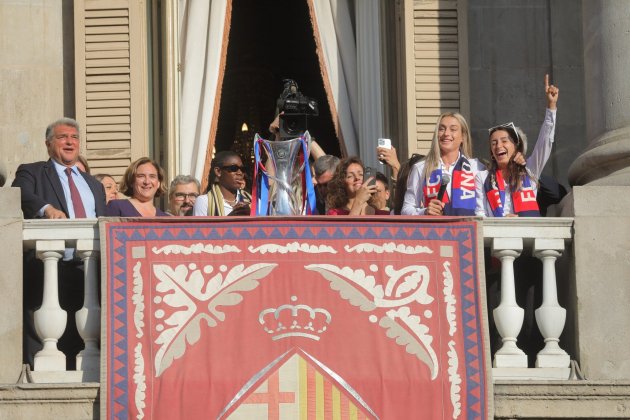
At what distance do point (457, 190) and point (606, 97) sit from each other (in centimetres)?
160

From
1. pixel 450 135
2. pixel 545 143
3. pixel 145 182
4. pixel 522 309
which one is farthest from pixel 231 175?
pixel 522 309

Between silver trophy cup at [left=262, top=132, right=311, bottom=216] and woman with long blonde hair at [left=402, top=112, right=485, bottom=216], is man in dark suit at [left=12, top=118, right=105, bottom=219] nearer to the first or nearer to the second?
silver trophy cup at [left=262, top=132, right=311, bottom=216]

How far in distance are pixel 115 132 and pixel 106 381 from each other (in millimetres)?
4864

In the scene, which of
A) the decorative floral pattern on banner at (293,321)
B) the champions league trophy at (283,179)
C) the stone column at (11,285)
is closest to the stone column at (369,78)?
the champions league trophy at (283,179)

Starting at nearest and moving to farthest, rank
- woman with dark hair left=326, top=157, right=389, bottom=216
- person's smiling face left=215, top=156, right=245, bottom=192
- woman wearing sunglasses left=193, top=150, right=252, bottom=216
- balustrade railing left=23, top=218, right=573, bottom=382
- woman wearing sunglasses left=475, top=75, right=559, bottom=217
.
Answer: balustrade railing left=23, top=218, right=573, bottom=382, woman wearing sunglasses left=475, top=75, right=559, bottom=217, woman with dark hair left=326, top=157, right=389, bottom=216, woman wearing sunglasses left=193, top=150, right=252, bottom=216, person's smiling face left=215, top=156, right=245, bottom=192

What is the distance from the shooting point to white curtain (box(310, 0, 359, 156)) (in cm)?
1875

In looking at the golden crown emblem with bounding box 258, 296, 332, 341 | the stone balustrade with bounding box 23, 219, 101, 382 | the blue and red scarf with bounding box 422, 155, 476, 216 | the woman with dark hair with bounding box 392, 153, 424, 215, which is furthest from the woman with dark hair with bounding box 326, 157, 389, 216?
the stone balustrade with bounding box 23, 219, 101, 382

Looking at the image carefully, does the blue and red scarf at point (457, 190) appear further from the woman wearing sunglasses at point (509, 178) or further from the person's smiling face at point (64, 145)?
the person's smiling face at point (64, 145)

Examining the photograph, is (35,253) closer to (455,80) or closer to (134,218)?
(134,218)

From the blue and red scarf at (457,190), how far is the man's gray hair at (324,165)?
1.05 metres

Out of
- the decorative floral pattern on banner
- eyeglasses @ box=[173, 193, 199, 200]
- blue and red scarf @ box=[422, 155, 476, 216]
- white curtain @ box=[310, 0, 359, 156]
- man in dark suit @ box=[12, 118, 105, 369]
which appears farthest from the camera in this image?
white curtain @ box=[310, 0, 359, 156]

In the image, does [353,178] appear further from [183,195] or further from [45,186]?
[45,186]

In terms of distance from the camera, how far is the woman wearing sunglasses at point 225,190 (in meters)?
15.5

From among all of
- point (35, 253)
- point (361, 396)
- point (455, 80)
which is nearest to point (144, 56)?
point (455, 80)
